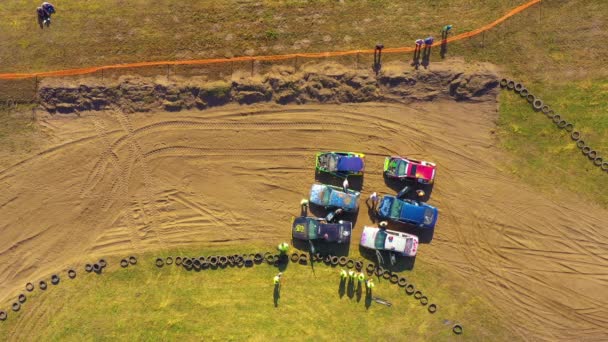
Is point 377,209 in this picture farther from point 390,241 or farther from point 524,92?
point 524,92

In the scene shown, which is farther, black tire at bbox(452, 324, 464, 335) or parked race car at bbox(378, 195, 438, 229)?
black tire at bbox(452, 324, 464, 335)

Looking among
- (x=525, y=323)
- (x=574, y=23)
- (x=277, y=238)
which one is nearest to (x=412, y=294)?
(x=525, y=323)

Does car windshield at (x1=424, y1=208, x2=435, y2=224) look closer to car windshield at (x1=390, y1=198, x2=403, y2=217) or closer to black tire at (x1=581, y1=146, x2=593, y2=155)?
car windshield at (x1=390, y1=198, x2=403, y2=217)

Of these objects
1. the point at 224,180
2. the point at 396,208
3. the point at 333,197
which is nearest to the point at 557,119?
the point at 396,208

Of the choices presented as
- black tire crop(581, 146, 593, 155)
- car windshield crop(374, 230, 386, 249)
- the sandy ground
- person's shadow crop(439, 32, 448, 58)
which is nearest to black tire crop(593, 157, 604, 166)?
black tire crop(581, 146, 593, 155)

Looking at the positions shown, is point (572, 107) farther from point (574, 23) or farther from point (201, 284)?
point (201, 284)

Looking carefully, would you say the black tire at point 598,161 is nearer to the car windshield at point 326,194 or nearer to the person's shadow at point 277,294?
the car windshield at point 326,194
